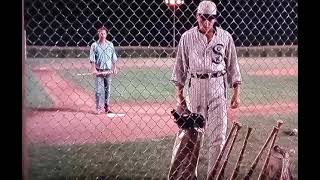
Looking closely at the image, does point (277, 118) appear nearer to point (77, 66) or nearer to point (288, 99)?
point (288, 99)

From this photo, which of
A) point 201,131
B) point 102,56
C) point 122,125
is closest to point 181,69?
point 201,131

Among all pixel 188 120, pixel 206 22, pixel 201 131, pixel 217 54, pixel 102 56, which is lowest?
pixel 201 131

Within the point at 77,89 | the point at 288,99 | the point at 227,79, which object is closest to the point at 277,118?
the point at 288,99

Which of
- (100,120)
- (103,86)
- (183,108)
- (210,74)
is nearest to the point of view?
(210,74)

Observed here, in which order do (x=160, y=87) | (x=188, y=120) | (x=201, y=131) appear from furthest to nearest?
1. (x=160, y=87)
2. (x=201, y=131)
3. (x=188, y=120)

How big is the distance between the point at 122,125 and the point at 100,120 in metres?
0.67

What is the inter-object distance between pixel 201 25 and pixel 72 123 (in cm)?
435

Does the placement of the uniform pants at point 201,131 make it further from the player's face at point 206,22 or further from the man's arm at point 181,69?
the player's face at point 206,22

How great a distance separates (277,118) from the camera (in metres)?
8.56

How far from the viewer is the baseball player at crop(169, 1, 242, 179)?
4.50 m

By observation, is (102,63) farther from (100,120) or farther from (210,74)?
(210,74)

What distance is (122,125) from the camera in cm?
807

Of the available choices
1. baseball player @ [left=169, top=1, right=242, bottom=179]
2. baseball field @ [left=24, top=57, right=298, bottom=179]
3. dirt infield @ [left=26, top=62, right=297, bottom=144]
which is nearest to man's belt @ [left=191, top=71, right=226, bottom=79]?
baseball player @ [left=169, top=1, right=242, bottom=179]

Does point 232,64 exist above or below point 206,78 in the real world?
above
